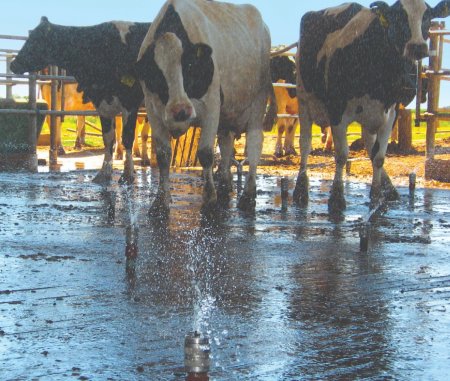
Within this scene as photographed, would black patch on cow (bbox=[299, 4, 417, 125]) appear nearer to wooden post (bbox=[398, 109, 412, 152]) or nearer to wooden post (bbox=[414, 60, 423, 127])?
wooden post (bbox=[414, 60, 423, 127])

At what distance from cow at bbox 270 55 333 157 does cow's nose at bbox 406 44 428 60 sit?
176 inches

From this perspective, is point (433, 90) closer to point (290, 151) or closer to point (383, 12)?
point (383, 12)

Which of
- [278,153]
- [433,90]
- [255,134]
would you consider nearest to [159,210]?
[255,134]

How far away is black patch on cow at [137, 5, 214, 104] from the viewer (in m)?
9.45

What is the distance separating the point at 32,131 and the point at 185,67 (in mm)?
8557

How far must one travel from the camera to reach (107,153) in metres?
14.1

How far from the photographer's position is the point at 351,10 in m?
11.7

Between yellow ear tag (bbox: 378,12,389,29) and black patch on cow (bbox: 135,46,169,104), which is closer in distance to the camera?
black patch on cow (bbox: 135,46,169,104)

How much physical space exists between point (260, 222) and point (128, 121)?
17.2 feet

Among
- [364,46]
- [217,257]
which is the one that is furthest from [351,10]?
[217,257]

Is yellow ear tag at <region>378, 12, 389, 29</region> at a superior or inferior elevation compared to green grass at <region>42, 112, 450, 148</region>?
superior

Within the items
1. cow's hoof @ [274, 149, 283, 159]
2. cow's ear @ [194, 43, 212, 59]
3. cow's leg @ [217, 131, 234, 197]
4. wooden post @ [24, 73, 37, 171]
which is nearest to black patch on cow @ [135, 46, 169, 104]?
cow's ear @ [194, 43, 212, 59]

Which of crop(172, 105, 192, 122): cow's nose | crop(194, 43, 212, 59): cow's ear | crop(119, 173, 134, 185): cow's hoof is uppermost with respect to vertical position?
crop(194, 43, 212, 59): cow's ear

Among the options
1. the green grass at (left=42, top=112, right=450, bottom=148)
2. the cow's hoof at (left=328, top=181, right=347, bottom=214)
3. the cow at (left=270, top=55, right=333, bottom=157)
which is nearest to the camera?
the cow's hoof at (left=328, top=181, right=347, bottom=214)
